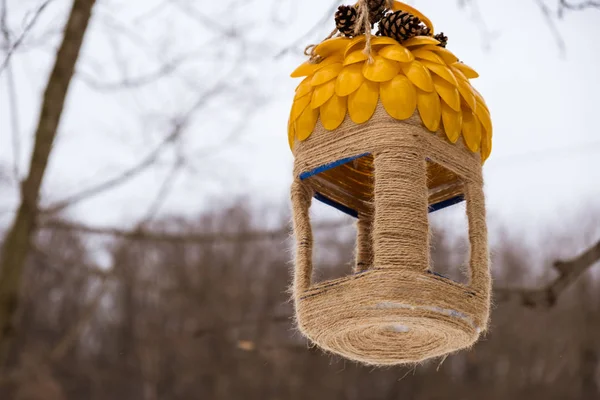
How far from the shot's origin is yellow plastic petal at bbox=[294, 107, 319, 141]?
151 centimetres

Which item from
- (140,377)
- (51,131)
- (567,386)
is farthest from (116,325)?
(51,131)

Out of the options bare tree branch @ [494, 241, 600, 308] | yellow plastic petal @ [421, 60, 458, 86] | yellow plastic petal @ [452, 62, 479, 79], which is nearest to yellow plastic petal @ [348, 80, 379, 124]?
yellow plastic petal @ [421, 60, 458, 86]

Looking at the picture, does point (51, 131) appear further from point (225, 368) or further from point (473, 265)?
point (225, 368)

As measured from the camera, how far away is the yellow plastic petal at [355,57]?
1.43 m

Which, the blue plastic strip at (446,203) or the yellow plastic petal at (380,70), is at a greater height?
the yellow plastic petal at (380,70)

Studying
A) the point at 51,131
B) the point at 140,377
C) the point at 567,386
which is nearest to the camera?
the point at 51,131

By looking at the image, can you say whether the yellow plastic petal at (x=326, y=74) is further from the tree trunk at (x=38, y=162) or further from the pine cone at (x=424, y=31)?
the tree trunk at (x=38, y=162)

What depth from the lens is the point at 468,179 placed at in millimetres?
1550

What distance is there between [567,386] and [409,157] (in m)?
9.97

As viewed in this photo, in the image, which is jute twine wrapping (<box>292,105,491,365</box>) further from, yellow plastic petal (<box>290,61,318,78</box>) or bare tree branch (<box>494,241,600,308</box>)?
bare tree branch (<box>494,241,600,308</box>)

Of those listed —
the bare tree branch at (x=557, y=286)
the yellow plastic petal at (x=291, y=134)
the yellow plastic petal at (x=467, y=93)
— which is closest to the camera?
the yellow plastic petal at (x=467, y=93)

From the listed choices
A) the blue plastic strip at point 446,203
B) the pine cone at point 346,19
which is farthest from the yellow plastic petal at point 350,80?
the blue plastic strip at point 446,203

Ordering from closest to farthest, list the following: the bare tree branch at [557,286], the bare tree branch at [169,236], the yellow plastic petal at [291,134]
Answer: the yellow plastic petal at [291,134], the bare tree branch at [557,286], the bare tree branch at [169,236]

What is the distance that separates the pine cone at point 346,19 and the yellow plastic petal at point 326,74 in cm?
8
